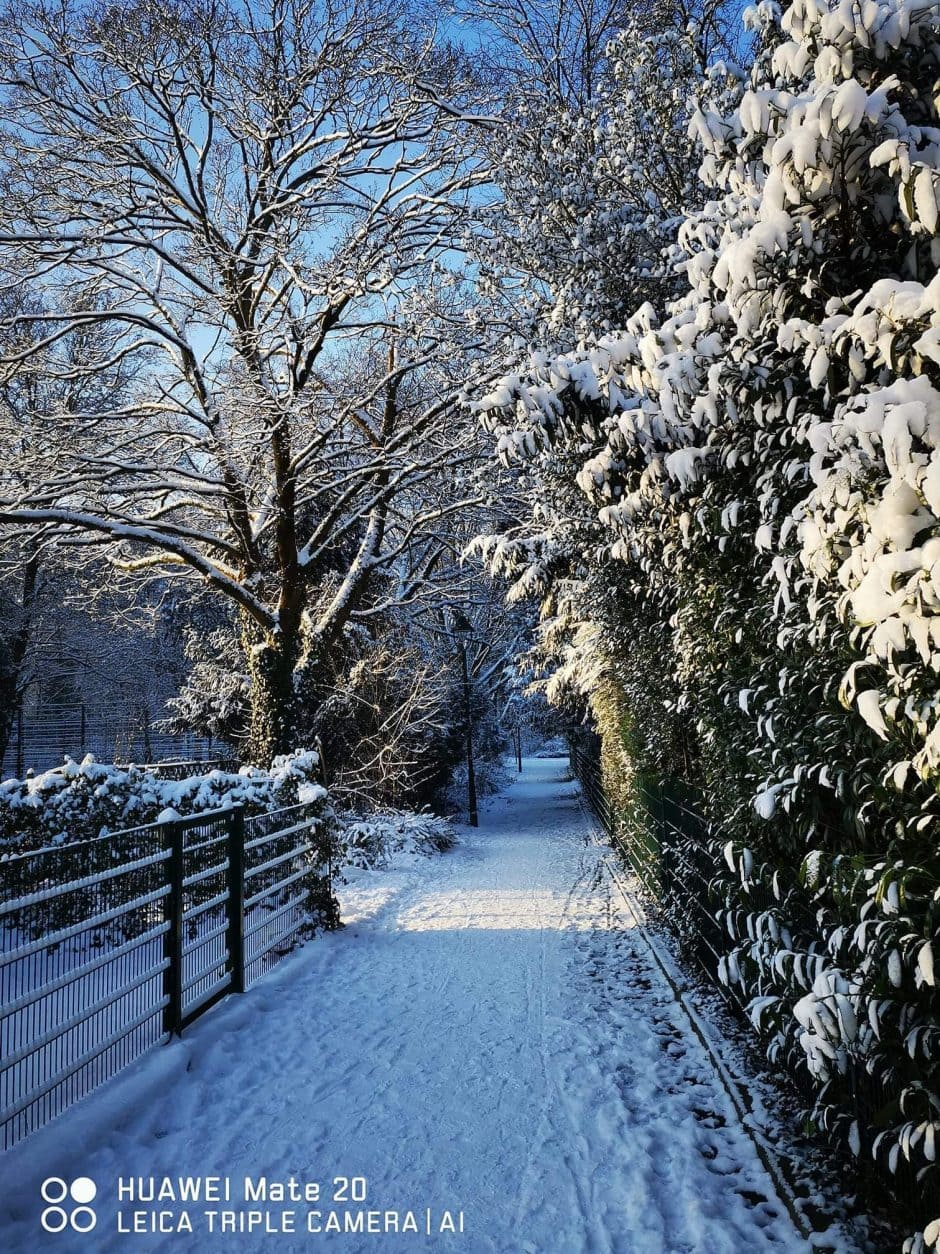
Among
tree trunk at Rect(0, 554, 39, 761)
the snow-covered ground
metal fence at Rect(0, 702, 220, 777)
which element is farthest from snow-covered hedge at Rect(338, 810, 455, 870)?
metal fence at Rect(0, 702, 220, 777)

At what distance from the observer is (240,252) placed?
1022cm

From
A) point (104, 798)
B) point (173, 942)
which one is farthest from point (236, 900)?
point (104, 798)

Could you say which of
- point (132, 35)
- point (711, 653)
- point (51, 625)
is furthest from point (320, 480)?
point (51, 625)

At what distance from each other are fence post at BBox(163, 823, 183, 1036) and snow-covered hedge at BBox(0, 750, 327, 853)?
1.98 metres

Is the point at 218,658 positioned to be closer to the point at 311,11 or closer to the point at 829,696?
the point at 311,11

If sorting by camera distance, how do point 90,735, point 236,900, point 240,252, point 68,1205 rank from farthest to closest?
1. point 90,735
2. point 240,252
3. point 236,900
4. point 68,1205

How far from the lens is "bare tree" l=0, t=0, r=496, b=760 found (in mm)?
8922

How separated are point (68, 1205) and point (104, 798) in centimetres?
438

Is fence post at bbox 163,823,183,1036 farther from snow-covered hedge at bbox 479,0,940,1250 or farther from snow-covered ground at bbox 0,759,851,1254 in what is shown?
snow-covered hedge at bbox 479,0,940,1250

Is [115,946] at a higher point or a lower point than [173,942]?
higher

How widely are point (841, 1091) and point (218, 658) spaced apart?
16258 millimetres

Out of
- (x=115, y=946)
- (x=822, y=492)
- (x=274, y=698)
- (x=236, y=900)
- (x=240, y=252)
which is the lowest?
(x=236, y=900)

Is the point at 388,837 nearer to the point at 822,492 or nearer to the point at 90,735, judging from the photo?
the point at 822,492

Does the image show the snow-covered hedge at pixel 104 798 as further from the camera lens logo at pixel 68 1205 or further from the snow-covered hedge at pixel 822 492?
the snow-covered hedge at pixel 822 492
